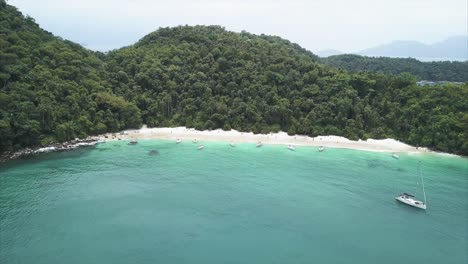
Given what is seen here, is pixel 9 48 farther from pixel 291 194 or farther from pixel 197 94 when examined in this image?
pixel 291 194

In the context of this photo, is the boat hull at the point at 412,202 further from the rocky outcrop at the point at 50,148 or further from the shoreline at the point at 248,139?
the rocky outcrop at the point at 50,148

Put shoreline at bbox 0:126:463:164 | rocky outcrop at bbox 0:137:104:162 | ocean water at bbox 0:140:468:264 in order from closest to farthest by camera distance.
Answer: ocean water at bbox 0:140:468:264
rocky outcrop at bbox 0:137:104:162
shoreline at bbox 0:126:463:164

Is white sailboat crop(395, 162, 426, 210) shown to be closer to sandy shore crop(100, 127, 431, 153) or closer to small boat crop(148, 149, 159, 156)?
sandy shore crop(100, 127, 431, 153)

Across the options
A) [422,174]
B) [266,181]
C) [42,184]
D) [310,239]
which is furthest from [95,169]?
[422,174]

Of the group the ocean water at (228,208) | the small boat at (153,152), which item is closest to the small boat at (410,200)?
the ocean water at (228,208)

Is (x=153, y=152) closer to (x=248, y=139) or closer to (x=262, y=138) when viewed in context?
(x=248, y=139)

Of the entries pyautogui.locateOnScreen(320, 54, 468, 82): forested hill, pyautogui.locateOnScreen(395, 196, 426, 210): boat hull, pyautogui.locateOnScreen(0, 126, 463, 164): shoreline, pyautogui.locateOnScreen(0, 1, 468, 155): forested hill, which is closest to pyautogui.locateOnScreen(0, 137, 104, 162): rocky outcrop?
pyautogui.locateOnScreen(0, 126, 463, 164): shoreline
